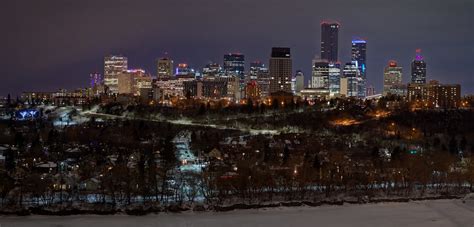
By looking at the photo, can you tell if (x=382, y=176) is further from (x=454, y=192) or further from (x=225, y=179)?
(x=225, y=179)

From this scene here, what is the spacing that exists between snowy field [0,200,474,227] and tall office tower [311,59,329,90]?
103 meters

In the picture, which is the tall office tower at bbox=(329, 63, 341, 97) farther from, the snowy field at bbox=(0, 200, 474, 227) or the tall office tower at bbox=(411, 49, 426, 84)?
the snowy field at bbox=(0, 200, 474, 227)

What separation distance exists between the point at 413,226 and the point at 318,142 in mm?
16314

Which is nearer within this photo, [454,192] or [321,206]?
[321,206]

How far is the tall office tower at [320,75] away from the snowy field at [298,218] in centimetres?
10325

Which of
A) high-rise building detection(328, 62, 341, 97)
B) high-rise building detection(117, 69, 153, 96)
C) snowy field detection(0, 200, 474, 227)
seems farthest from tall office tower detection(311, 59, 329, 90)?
snowy field detection(0, 200, 474, 227)

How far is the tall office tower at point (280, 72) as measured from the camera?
371ft

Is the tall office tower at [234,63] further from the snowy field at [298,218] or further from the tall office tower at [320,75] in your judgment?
the snowy field at [298,218]

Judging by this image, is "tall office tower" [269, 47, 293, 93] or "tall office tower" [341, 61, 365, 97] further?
"tall office tower" [341, 61, 365, 97]

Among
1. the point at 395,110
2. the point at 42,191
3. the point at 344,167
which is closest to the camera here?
the point at 42,191

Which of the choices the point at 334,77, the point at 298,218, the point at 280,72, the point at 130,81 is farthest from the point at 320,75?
the point at 298,218

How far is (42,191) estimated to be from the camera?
21.0m

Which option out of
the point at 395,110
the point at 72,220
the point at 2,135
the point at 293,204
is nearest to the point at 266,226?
the point at 293,204

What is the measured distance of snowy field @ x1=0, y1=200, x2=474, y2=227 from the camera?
736 inches
